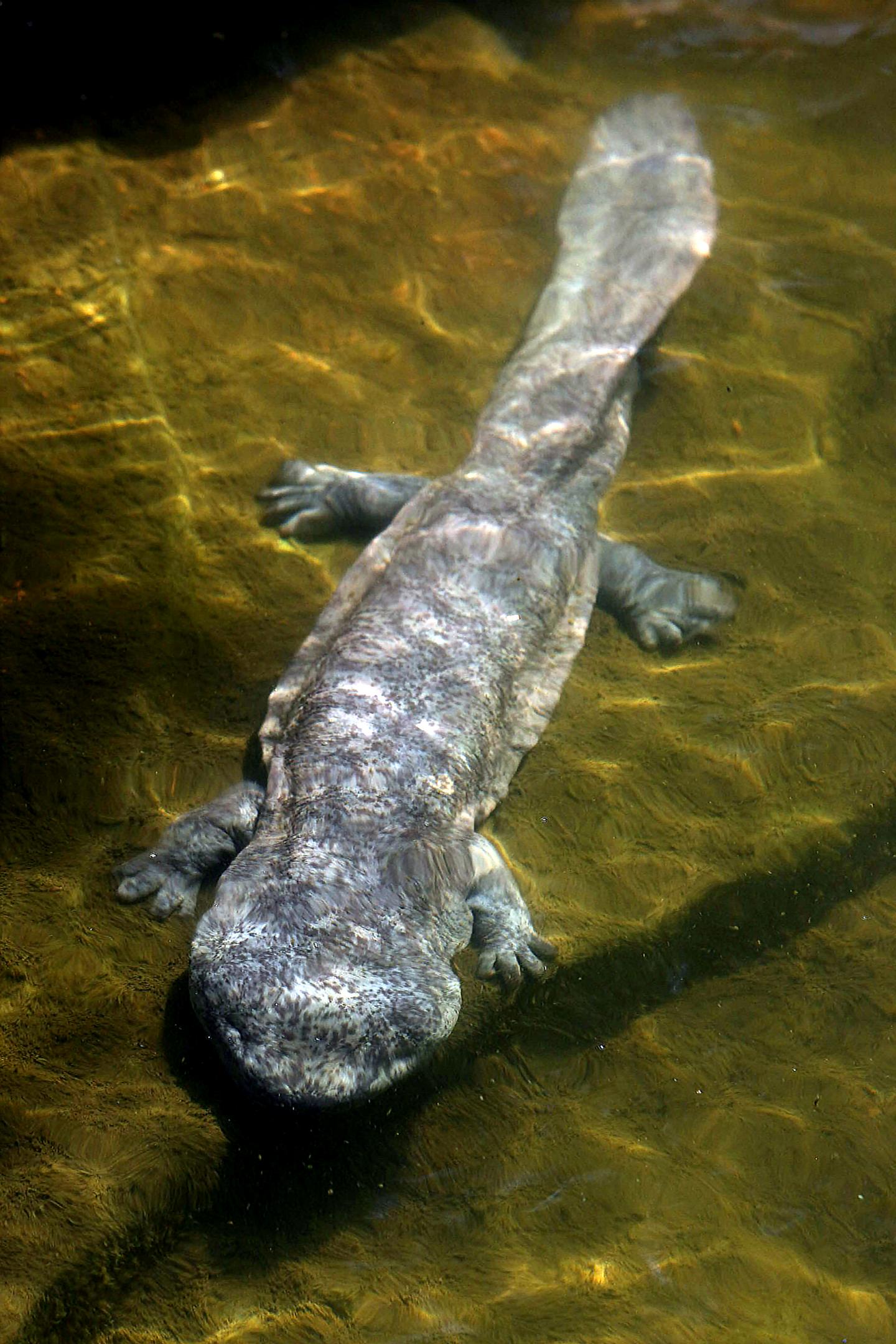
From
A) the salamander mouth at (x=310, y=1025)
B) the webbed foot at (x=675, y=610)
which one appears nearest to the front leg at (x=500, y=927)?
the salamander mouth at (x=310, y=1025)

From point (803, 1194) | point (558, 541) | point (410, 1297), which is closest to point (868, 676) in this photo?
point (558, 541)

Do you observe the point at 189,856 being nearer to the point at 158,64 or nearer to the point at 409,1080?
the point at 409,1080

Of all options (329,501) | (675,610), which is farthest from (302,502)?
(675,610)

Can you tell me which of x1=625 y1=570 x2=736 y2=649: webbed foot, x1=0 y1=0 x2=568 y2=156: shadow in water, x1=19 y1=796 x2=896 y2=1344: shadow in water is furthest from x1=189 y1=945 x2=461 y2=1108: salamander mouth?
x1=0 y1=0 x2=568 y2=156: shadow in water

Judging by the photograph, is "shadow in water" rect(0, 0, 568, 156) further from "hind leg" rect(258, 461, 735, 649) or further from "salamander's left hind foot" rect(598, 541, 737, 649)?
"salamander's left hind foot" rect(598, 541, 737, 649)

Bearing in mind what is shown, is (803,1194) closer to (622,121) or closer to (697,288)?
(697,288)

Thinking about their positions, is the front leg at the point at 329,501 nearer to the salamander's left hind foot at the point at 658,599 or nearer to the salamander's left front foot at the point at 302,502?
the salamander's left front foot at the point at 302,502
